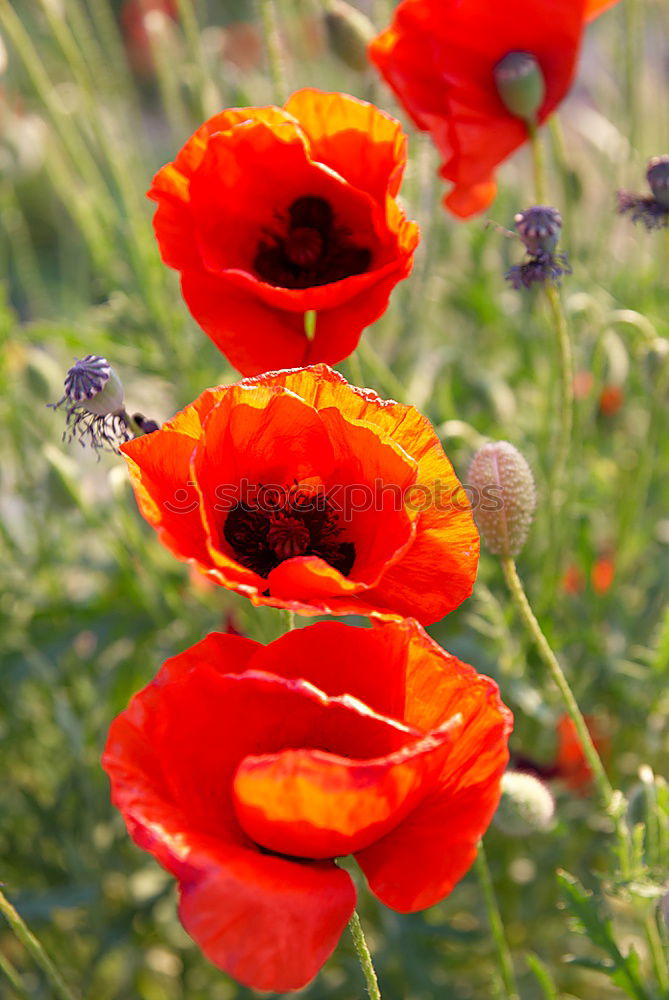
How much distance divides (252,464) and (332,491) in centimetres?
6

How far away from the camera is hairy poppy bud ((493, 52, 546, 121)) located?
924 millimetres

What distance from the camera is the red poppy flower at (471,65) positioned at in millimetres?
923

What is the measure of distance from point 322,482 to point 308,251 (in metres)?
0.25

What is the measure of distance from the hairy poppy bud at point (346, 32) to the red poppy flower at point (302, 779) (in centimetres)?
84

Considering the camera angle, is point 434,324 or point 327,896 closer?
point 327,896

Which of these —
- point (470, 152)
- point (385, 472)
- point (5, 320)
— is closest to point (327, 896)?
point (385, 472)

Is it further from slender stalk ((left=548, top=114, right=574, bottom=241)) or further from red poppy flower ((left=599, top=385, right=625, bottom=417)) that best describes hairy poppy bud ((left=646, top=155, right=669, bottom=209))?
red poppy flower ((left=599, top=385, right=625, bottom=417))

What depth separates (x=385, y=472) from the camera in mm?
604

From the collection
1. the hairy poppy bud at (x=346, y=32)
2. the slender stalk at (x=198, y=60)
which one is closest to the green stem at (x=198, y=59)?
the slender stalk at (x=198, y=60)

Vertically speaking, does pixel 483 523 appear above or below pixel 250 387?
below

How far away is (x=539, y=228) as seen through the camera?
775 mm

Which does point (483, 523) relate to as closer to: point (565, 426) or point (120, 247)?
point (565, 426)

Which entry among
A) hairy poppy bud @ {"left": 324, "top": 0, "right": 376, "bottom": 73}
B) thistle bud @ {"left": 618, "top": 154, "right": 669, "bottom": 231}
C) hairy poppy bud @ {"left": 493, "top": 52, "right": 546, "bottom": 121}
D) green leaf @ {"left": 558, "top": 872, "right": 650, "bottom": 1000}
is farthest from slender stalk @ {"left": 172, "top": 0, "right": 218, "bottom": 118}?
green leaf @ {"left": 558, "top": 872, "right": 650, "bottom": 1000}

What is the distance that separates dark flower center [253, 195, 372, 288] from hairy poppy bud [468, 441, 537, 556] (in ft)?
0.70
